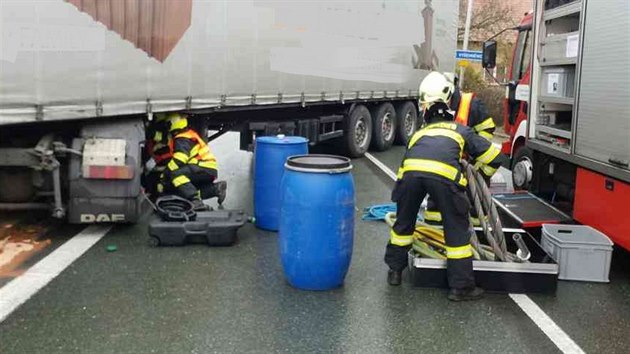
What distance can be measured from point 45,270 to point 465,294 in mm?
3463

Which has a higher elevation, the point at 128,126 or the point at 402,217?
the point at 128,126

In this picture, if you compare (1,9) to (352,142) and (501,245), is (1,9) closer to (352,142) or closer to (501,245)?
(501,245)

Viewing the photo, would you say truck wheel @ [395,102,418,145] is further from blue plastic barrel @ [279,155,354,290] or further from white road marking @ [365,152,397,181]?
blue plastic barrel @ [279,155,354,290]

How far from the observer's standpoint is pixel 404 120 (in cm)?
1480

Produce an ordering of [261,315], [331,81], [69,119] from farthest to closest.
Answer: [331,81] → [69,119] → [261,315]

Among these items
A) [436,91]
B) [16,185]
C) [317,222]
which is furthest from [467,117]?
[16,185]

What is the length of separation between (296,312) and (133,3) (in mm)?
3628

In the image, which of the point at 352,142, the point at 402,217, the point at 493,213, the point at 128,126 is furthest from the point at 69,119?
the point at 352,142

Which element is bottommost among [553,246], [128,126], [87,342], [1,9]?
[87,342]

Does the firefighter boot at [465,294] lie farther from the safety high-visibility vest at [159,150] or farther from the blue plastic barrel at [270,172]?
the safety high-visibility vest at [159,150]

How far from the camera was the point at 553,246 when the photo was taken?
18.7ft

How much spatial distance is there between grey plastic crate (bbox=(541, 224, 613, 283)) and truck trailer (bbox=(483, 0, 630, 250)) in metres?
0.20

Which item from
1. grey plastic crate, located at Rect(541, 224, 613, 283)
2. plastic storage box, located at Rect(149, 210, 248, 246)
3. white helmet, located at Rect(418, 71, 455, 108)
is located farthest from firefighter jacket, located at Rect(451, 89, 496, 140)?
plastic storage box, located at Rect(149, 210, 248, 246)

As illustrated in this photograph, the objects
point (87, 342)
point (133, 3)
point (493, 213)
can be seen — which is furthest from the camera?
point (133, 3)
